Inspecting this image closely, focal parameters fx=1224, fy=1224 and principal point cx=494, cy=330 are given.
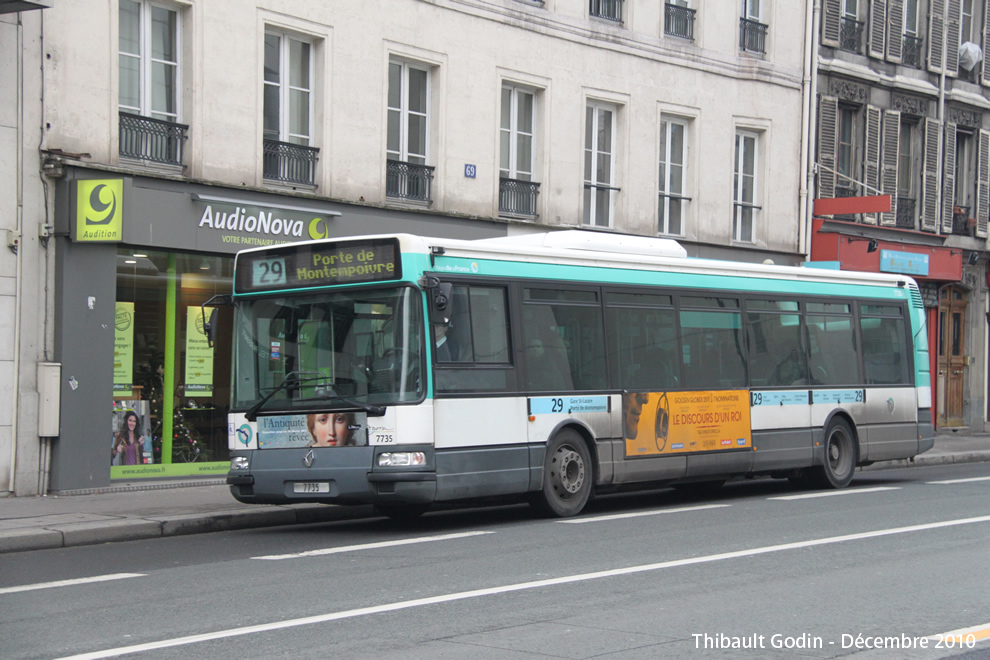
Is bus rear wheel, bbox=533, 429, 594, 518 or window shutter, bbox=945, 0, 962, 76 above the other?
window shutter, bbox=945, 0, 962, 76

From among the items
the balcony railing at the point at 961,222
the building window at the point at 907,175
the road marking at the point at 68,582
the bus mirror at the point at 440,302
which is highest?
the building window at the point at 907,175

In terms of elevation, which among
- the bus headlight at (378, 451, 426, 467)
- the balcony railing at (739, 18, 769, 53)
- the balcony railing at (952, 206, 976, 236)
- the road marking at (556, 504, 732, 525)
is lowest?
the road marking at (556, 504, 732, 525)

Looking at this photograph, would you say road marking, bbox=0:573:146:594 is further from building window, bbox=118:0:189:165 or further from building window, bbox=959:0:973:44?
building window, bbox=959:0:973:44

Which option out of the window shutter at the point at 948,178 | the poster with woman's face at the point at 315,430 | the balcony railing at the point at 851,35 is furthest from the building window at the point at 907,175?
the poster with woman's face at the point at 315,430

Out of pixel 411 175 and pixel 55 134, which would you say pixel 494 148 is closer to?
pixel 411 175

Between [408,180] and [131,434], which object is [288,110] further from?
[131,434]

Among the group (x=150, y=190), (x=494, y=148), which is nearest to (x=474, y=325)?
(x=150, y=190)

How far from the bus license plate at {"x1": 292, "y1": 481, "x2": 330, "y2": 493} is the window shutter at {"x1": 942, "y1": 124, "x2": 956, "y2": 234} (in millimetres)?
22608

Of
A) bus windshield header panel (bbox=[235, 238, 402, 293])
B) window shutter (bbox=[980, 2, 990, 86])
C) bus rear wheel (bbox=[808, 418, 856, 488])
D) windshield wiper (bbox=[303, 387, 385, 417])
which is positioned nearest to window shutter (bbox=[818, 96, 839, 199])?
window shutter (bbox=[980, 2, 990, 86])

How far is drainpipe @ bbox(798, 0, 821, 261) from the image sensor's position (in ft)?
85.3

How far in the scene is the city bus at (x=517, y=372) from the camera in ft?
36.6

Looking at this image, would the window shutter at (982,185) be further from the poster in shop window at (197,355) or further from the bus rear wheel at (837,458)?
the poster in shop window at (197,355)

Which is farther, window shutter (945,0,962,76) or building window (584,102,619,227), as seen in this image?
window shutter (945,0,962,76)

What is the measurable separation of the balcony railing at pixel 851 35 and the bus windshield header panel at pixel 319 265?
18917 millimetres
